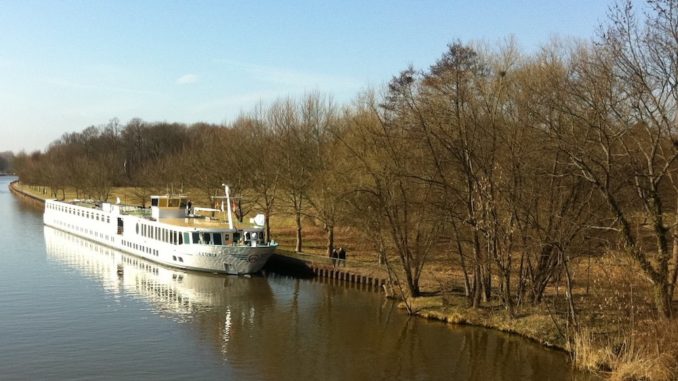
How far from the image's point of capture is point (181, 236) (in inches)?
1763

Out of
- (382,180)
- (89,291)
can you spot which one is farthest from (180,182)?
(382,180)

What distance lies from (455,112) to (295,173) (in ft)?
73.0

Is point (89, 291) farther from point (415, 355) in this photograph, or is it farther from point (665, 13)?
point (665, 13)

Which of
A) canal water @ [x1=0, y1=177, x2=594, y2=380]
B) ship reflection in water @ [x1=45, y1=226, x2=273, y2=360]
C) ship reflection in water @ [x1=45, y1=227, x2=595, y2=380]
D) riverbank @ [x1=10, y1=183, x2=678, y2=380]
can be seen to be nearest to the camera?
riverbank @ [x1=10, y1=183, x2=678, y2=380]

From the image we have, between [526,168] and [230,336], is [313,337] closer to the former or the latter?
[230,336]

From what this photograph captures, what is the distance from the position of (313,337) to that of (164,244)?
2351 cm

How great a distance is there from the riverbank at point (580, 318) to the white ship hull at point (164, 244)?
4497mm

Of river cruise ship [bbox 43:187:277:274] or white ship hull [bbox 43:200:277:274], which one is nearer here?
white ship hull [bbox 43:200:277:274]

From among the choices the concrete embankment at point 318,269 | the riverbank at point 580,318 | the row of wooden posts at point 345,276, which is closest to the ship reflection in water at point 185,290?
the concrete embankment at point 318,269

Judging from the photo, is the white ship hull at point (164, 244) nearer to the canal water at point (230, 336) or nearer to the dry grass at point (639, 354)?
the canal water at point (230, 336)

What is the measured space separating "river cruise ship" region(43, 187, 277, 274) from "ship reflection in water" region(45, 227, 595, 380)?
2391mm

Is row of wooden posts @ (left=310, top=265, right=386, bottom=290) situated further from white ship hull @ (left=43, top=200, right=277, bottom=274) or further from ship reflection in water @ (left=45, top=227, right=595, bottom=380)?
white ship hull @ (left=43, top=200, right=277, bottom=274)

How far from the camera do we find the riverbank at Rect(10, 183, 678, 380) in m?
20.3

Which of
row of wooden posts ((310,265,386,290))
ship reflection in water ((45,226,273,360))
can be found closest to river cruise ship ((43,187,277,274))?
ship reflection in water ((45,226,273,360))
